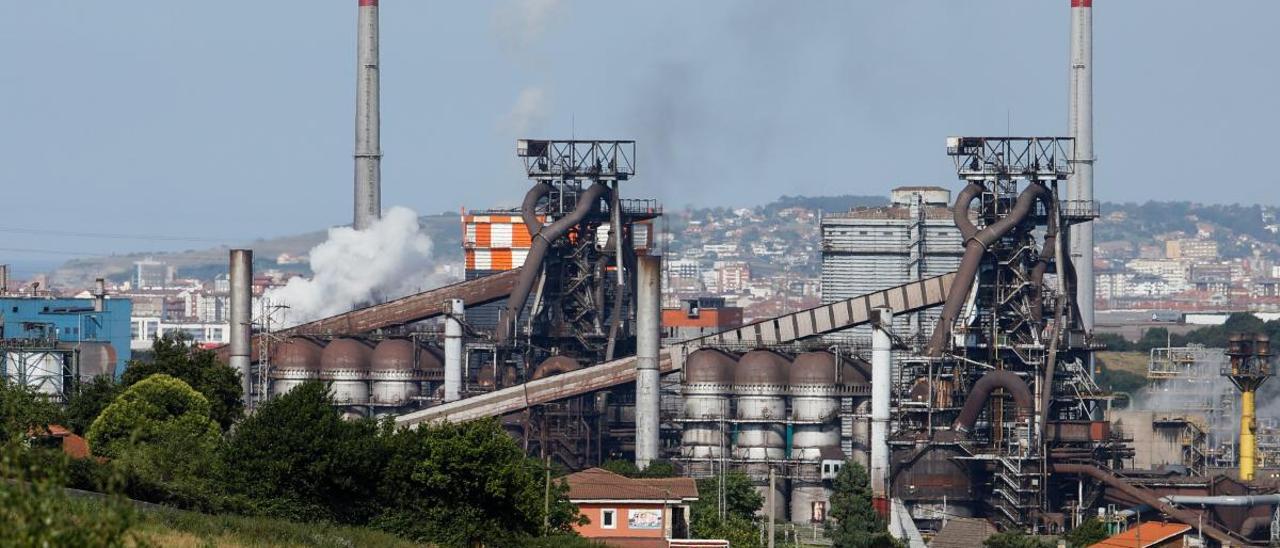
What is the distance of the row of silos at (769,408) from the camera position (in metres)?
118

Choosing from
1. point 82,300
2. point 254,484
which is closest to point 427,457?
point 254,484

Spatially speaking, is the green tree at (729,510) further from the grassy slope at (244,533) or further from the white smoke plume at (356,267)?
the white smoke plume at (356,267)

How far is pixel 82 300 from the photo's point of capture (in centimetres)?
13475

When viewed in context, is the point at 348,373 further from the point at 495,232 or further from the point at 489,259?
the point at 495,232

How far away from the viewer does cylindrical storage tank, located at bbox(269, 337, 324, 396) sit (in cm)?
12800

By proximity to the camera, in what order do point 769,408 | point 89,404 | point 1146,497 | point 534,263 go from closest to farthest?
point 89,404, point 1146,497, point 769,408, point 534,263

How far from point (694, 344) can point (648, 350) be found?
18.5 feet

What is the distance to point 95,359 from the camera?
417ft

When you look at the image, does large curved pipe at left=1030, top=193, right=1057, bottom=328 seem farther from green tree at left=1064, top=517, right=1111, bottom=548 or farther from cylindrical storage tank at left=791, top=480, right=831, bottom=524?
green tree at left=1064, top=517, right=1111, bottom=548

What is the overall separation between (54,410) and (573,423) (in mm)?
35427

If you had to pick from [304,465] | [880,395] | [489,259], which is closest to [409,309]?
[880,395]

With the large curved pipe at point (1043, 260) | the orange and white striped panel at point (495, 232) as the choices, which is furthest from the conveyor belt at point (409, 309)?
the orange and white striped panel at point (495, 232)

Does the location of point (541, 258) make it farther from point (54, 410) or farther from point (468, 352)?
point (54, 410)

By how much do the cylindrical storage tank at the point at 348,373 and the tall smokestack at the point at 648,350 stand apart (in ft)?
62.3
